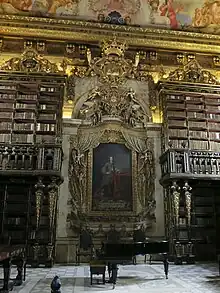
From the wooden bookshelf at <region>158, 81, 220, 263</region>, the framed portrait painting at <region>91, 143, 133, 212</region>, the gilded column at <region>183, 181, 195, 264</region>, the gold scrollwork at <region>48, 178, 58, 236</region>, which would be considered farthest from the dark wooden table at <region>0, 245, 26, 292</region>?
the gilded column at <region>183, 181, 195, 264</region>

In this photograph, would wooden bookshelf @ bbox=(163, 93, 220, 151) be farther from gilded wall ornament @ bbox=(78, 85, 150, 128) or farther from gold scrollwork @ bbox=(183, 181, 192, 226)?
gold scrollwork @ bbox=(183, 181, 192, 226)

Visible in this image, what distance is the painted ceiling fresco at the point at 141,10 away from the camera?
1048 cm

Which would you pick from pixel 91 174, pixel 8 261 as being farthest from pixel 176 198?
pixel 8 261

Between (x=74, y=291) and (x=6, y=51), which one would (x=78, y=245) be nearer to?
(x=74, y=291)

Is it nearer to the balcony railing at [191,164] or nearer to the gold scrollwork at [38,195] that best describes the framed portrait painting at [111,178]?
the balcony railing at [191,164]

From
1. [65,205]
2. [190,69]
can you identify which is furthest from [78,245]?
[190,69]

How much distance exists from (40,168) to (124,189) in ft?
8.78

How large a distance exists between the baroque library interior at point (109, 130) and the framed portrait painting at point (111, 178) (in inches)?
1.2

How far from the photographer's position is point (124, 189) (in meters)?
9.16

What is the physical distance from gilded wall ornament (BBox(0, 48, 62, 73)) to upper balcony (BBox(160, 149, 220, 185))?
186 inches

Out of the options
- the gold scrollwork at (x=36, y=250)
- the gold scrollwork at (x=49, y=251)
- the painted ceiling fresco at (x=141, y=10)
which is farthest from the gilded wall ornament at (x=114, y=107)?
the gold scrollwork at (x=36, y=250)

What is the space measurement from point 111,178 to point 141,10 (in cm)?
624

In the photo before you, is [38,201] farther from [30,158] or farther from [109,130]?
[109,130]

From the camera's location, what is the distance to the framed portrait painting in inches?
352
